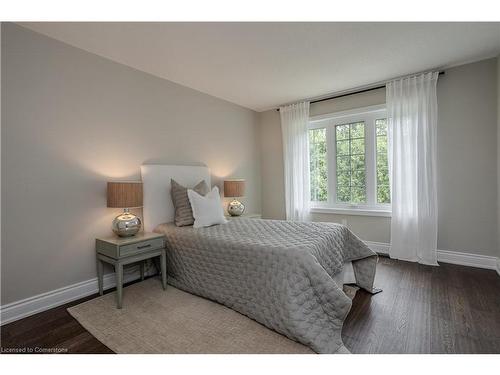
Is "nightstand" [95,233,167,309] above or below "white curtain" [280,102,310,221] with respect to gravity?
below

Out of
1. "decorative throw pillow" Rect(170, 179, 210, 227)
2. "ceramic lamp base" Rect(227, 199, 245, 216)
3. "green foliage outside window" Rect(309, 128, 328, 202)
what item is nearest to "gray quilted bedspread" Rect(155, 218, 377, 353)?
"decorative throw pillow" Rect(170, 179, 210, 227)

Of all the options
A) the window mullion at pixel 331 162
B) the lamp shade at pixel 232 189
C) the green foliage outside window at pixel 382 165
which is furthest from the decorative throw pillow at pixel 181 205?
the green foliage outside window at pixel 382 165

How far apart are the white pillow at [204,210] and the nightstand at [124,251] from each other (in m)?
0.45

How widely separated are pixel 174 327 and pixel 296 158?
3.18 meters

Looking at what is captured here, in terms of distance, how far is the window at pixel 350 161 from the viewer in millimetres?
3666

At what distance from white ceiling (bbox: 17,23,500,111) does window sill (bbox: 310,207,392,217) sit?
6.11 ft

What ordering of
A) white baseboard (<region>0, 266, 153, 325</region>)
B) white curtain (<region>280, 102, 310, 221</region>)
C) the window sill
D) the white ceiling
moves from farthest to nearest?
white curtain (<region>280, 102, 310, 221</region>) < the window sill < the white ceiling < white baseboard (<region>0, 266, 153, 325</region>)

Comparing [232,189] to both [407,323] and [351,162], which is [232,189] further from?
[407,323]

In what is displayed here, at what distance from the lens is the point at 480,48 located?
2.59 metres

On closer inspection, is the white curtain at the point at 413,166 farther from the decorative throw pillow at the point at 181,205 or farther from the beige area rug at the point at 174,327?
the decorative throw pillow at the point at 181,205

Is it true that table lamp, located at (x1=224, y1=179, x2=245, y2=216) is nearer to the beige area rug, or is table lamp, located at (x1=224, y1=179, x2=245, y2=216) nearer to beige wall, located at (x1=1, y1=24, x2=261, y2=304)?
beige wall, located at (x1=1, y1=24, x2=261, y2=304)

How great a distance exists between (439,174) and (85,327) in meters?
4.10

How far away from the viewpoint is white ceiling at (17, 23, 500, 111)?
2.13 m
